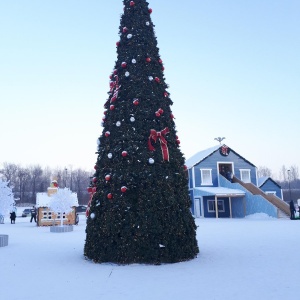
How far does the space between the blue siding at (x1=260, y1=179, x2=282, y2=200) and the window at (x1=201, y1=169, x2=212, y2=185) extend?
7305 millimetres

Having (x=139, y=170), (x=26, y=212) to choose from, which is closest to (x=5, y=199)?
(x=139, y=170)

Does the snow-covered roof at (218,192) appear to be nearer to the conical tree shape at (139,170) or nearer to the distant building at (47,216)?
the distant building at (47,216)

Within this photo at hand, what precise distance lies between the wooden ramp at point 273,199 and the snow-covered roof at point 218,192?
1.54 meters

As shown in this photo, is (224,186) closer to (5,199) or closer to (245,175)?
(245,175)

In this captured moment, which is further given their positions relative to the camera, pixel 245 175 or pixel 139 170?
pixel 245 175

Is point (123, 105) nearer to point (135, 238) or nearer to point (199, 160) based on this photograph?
point (135, 238)

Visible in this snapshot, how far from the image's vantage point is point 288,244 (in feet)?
36.9

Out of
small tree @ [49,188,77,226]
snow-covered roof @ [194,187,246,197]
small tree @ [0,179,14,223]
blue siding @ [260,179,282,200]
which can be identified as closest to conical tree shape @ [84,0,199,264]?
small tree @ [0,179,14,223]

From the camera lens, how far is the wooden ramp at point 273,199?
88.1ft

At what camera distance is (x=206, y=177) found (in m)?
32.6

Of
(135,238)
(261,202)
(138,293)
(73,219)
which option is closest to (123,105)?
(135,238)

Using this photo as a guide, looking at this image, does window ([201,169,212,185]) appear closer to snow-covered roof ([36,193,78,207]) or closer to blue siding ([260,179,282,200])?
blue siding ([260,179,282,200])

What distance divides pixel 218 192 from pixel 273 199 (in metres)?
5.15

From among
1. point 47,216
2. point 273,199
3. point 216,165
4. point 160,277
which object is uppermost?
point 216,165
